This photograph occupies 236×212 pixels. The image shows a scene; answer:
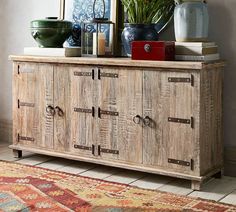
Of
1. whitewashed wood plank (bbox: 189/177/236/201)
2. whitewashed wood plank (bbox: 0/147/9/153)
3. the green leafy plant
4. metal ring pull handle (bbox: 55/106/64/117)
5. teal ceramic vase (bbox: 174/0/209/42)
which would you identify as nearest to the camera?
whitewashed wood plank (bbox: 189/177/236/201)

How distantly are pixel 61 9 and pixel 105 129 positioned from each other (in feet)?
3.51

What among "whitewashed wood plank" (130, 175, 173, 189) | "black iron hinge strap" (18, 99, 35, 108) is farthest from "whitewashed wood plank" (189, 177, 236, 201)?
"black iron hinge strap" (18, 99, 35, 108)

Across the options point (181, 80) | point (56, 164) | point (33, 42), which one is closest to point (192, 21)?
point (181, 80)

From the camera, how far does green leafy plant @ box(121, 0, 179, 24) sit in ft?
11.5

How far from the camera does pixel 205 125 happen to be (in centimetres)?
319

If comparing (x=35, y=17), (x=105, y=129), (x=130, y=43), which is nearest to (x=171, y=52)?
(x=130, y=43)

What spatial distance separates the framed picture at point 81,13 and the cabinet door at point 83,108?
368 millimetres

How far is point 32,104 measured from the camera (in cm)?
379

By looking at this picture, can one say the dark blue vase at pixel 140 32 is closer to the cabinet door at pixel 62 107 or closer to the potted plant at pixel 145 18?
the potted plant at pixel 145 18

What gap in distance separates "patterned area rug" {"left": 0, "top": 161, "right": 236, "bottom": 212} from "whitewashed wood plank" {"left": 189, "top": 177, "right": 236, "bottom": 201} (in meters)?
0.11

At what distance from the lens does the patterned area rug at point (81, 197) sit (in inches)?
112

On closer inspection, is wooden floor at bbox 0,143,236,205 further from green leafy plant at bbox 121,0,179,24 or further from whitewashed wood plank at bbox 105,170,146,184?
green leafy plant at bbox 121,0,179,24

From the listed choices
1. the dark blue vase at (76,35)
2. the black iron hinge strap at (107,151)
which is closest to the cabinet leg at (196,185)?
the black iron hinge strap at (107,151)

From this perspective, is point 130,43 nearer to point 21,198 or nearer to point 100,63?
point 100,63
